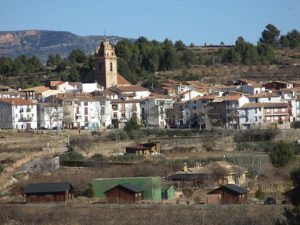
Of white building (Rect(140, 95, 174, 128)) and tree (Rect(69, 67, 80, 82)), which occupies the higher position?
tree (Rect(69, 67, 80, 82))

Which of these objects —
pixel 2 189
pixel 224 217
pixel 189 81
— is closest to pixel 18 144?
pixel 2 189

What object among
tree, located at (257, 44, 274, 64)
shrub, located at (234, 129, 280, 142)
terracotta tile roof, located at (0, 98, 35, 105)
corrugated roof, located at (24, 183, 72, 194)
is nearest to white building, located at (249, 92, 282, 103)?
shrub, located at (234, 129, 280, 142)

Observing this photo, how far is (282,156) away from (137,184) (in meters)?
7.28

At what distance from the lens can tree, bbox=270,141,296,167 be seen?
38.2 meters

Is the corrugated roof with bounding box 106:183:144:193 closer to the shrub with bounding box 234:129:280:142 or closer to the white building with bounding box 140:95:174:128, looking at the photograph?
the shrub with bounding box 234:129:280:142

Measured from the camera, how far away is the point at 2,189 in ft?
116

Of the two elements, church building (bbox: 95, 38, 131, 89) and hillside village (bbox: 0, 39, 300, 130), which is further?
church building (bbox: 95, 38, 131, 89)

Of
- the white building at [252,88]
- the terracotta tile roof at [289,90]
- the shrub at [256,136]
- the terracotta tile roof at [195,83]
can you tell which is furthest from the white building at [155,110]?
the shrub at [256,136]

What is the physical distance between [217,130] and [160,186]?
1673cm

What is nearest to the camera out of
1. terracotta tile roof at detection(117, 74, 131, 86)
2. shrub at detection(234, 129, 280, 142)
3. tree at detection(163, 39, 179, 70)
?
shrub at detection(234, 129, 280, 142)

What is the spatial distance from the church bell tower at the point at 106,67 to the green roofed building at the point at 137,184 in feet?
97.2

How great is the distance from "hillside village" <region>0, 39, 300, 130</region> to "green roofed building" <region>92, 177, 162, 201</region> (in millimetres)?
18770

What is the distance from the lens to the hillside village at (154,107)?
53.3 m

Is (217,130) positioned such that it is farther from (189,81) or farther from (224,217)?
(224,217)
